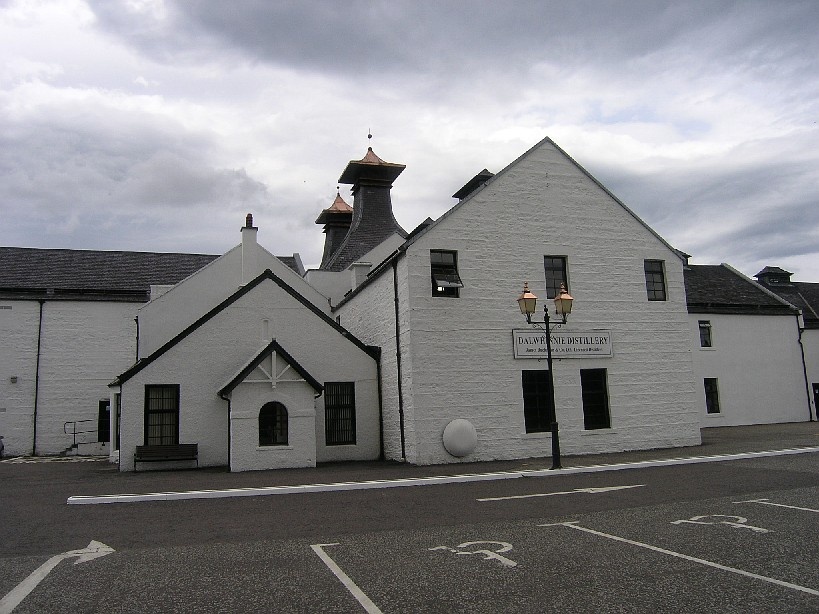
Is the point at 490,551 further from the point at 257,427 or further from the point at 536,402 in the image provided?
the point at 536,402

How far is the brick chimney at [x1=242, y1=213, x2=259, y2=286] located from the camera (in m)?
26.8

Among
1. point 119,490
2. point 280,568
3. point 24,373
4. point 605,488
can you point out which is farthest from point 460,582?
point 24,373

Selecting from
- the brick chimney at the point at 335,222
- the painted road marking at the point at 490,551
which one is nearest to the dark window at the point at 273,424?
the painted road marking at the point at 490,551

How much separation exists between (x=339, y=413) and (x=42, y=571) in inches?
556

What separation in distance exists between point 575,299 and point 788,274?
86.7 ft

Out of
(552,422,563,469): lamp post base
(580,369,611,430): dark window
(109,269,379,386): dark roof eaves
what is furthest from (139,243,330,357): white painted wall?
(552,422,563,469): lamp post base

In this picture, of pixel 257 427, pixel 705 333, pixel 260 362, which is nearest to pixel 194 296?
pixel 260 362

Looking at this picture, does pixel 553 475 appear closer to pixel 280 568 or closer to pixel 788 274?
pixel 280 568

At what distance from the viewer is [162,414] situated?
1967cm

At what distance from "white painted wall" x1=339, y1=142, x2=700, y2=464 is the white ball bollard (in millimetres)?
263

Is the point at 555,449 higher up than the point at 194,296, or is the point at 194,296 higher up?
the point at 194,296

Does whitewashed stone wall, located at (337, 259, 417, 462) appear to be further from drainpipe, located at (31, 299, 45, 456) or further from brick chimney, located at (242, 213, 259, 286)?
drainpipe, located at (31, 299, 45, 456)

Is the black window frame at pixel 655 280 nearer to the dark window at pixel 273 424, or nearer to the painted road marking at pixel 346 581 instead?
the dark window at pixel 273 424

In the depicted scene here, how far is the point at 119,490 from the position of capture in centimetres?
1434
